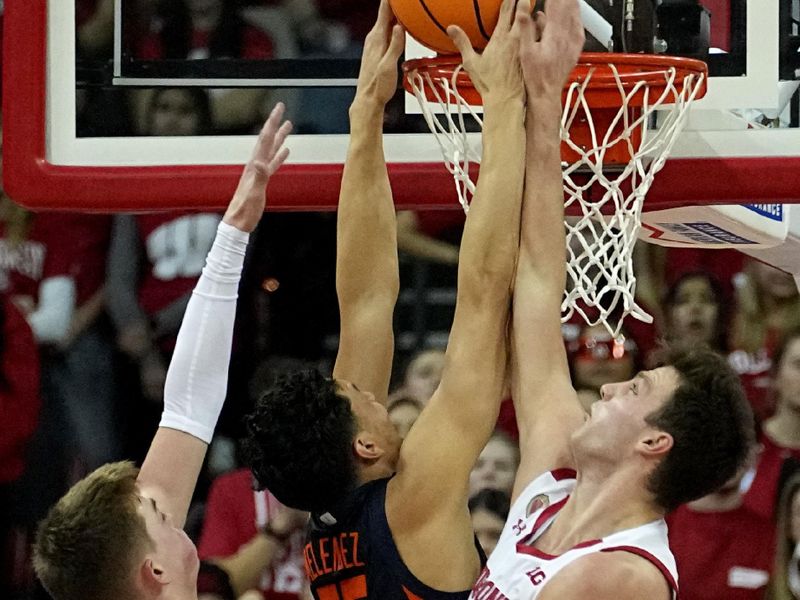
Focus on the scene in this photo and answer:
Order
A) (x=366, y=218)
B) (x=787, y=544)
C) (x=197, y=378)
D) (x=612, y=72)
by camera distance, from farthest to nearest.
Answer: (x=787, y=544), (x=366, y=218), (x=612, y=72), (x=197, y=378)

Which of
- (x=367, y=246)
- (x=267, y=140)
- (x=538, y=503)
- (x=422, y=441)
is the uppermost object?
(x=267, y=140)

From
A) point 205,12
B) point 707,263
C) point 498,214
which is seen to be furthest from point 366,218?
point 707,263

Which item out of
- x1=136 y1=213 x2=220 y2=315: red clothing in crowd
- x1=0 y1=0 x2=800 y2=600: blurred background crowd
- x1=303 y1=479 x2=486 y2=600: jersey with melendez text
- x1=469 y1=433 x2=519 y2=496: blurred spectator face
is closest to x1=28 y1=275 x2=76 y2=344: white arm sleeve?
x1=0 y1=0 x2=800 y2=600: blurred background crowd

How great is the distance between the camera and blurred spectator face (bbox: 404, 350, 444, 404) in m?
4.55

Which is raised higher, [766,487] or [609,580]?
[609,580]

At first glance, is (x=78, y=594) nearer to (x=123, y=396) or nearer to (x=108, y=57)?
(x=108, y=57)

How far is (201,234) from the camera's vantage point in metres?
4.88

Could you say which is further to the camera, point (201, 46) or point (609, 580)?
point (201, 46)

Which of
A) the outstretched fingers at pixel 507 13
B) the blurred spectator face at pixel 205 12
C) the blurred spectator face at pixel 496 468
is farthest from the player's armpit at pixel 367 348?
the blurred spectator face at pixel 496 468

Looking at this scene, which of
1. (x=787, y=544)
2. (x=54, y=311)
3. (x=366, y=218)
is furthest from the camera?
(x=54, y=311)

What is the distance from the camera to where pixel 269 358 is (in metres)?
4.80

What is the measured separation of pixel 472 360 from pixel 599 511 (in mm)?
354

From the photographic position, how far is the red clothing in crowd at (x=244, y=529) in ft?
14.4

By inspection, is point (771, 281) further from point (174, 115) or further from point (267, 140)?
point (267, 140)
